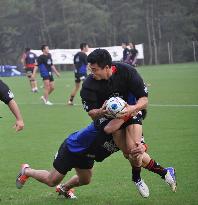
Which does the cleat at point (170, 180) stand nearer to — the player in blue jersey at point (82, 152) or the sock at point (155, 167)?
the sock at point (155, 167)

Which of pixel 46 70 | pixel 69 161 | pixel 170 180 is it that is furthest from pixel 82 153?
pixel 46 70

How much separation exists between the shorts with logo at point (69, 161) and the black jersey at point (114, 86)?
0.63 meters

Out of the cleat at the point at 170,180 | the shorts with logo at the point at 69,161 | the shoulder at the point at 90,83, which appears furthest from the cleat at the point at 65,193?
the shoulder at the point at 90,83

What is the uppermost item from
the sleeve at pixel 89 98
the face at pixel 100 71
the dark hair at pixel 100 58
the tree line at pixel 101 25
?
the dark hair at pixel 100 58

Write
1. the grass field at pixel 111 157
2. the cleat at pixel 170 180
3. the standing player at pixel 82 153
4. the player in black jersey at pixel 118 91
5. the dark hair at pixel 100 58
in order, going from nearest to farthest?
the dark hair at pixel 100 58 → the player in black jersey at pixel 118 91 → the standing player at pixel 82 153 → the cleat at pixel 170 180 → the grass field at pixel 111 157

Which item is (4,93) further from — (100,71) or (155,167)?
(155,167)

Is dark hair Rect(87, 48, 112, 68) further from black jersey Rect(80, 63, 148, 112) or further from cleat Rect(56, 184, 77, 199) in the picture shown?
cleat Rect(56, 184, 77, 199)

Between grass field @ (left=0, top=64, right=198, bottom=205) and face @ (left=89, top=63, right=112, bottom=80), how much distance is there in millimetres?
1601

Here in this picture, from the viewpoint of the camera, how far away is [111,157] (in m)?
11.4

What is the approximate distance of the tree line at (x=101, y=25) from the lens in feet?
221

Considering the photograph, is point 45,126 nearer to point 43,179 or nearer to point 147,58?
point 43,179

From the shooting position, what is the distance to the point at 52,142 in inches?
517

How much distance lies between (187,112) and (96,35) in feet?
174

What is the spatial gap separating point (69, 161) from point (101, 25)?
205 feet
